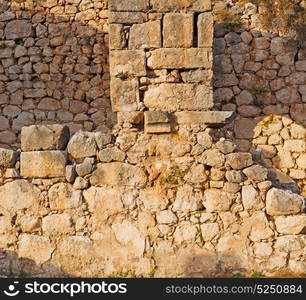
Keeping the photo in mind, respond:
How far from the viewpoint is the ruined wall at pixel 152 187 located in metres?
5.11

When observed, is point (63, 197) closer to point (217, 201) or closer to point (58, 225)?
point (58, 225)

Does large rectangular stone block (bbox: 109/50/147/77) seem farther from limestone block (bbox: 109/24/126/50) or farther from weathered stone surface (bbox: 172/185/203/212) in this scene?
weathered stone surface (bbox: 172/185/203/212)

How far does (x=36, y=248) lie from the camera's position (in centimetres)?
517

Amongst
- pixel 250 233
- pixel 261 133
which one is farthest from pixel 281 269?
pixel 261 133

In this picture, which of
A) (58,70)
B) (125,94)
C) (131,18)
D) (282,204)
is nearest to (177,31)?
(131,18)

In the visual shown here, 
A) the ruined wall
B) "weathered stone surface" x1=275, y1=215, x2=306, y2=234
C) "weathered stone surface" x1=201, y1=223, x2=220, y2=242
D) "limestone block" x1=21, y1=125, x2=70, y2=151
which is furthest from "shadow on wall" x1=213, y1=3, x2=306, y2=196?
"limestone block" x1=21, y1=125, x2=70, y2=151

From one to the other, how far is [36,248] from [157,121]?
183 cm

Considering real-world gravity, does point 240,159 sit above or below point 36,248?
above

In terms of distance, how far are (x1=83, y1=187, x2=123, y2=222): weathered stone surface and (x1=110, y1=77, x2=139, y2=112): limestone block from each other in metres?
0.91

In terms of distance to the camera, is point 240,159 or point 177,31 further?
point 177,31

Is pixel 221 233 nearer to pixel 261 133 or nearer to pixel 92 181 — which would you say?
pixel 92 181

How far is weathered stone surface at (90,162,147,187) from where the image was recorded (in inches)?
207

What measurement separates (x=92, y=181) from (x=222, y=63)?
4.49 meters

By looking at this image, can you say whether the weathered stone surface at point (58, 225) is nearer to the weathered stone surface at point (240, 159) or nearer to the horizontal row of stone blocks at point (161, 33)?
the weathered stone surface at point (240, 159)
